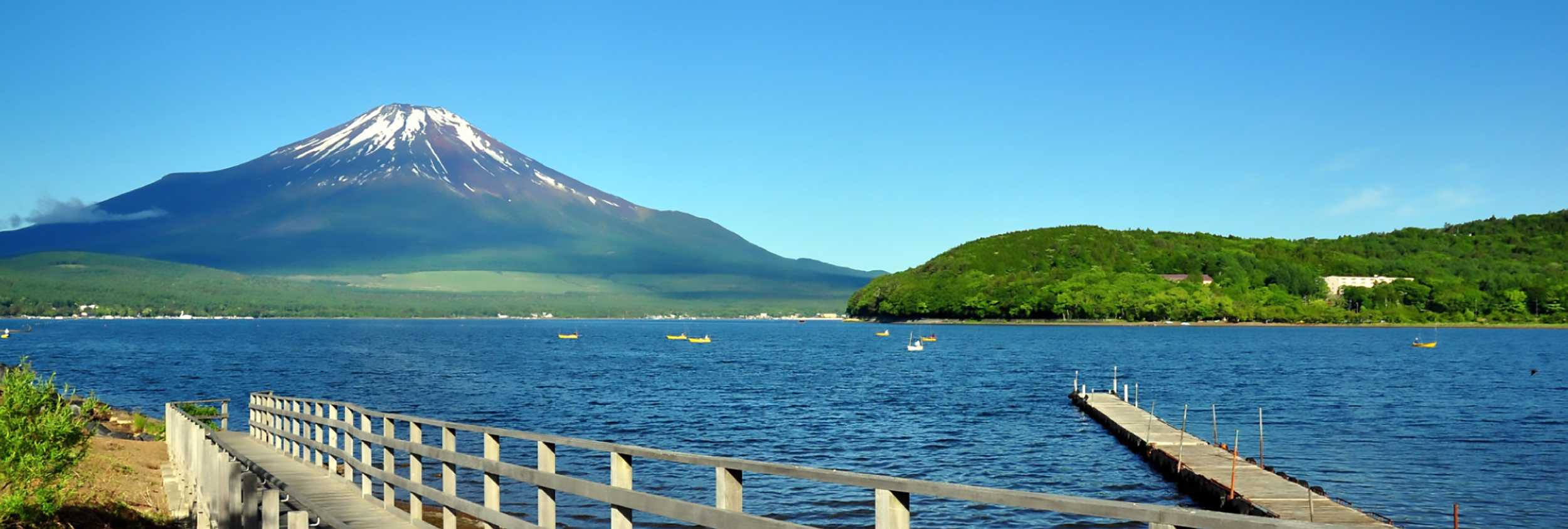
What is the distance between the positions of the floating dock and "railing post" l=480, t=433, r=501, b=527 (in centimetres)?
928

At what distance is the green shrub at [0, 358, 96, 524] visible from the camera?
14.7 metres

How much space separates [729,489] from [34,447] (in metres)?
12.6

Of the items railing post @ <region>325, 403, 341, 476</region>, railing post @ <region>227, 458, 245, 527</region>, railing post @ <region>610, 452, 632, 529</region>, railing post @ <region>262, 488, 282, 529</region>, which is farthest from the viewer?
railing post @ <region>325, 403, 341, 476</region>

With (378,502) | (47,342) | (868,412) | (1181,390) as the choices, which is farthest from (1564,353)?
(47,342)

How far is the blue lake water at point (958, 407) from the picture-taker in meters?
28.2

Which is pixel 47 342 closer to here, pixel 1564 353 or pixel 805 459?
pixel 805 459

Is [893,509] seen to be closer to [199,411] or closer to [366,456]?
[366,456]

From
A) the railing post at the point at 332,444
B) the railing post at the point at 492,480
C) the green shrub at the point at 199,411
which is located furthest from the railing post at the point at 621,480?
the green shrub at the point at 199,411

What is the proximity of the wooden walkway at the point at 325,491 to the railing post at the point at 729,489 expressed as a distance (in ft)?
8.03

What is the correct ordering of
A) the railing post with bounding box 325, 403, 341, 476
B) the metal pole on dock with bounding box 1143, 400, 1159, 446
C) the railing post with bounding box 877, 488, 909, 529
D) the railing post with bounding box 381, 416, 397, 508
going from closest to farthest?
the railing post with bounding box 877, 488, 909, 529 → the railing post with bounding box 381, 416, 397, 508 → the railing post with bounding box 325, 403, 341, 476 → the metal pole on dock with bounding box 1143, 400, 1159, 446

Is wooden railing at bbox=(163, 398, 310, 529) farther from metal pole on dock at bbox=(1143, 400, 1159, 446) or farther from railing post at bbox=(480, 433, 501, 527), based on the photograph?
metal pole on dock at bbox=(1143, 400, 1159, 446)

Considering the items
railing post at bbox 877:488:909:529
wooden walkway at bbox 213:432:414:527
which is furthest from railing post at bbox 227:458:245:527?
railing post at bbox 877:488:909:529

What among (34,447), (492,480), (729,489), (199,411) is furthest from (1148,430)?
(729,489)

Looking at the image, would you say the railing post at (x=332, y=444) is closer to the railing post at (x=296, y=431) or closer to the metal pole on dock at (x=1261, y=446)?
the railing post at (x=296, y=431)
